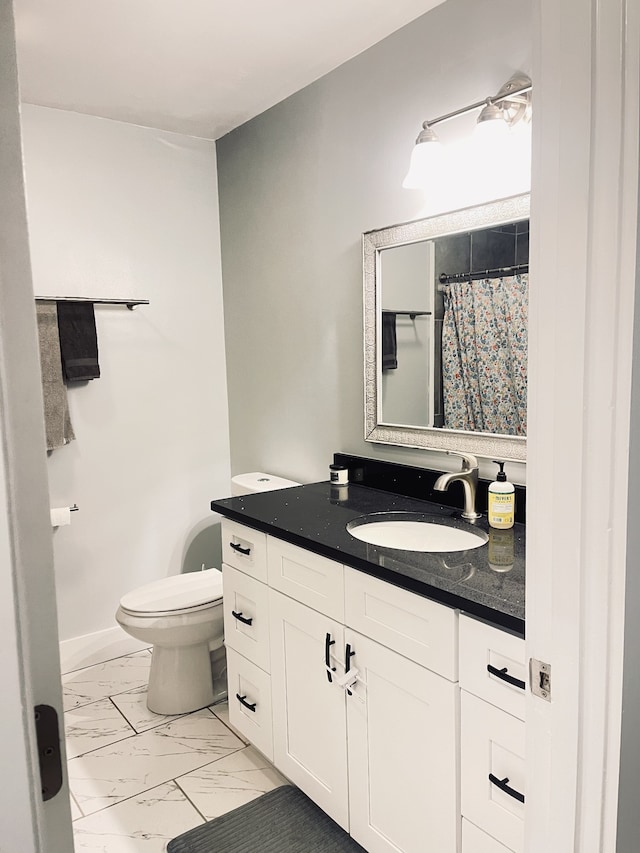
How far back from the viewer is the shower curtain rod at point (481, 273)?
6.35 feet

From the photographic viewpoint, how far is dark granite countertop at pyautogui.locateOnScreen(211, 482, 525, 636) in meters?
1.41

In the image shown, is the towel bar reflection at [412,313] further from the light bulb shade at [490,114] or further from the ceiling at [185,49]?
the ceiling at [185,49]

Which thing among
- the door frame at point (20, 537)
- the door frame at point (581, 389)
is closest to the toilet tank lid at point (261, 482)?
the door frame at point (581, 389)

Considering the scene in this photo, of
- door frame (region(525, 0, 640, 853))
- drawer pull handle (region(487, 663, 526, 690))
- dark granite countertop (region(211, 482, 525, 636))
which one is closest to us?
door frame (region(525, 0, 640, 853))

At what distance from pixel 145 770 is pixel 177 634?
Result: 454mm

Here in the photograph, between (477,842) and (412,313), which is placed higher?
(412,313)

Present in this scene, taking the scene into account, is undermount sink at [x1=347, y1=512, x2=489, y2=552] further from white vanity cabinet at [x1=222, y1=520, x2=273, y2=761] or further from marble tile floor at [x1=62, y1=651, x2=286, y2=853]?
marble tile floor at [x1=62, y1=651, x2=286, y2=853]

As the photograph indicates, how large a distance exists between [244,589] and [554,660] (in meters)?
1.42

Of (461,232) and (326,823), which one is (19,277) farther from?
(326,823)

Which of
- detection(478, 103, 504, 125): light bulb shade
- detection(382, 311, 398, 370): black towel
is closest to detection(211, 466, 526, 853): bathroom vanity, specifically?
detection(382, 311, 398, 370): black towel

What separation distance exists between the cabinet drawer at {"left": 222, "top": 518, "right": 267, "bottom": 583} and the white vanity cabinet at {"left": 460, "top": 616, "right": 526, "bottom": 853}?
82cm

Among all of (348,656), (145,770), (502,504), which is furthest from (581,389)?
(145,770)

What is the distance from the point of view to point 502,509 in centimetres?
186

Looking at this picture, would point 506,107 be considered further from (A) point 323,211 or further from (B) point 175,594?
(B) point 175,594
